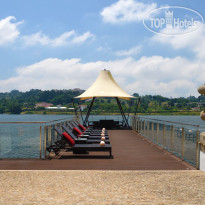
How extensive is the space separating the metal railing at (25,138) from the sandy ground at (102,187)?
2527 millimetres

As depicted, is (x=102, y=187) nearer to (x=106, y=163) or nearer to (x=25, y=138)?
→ (x=106, y=163)

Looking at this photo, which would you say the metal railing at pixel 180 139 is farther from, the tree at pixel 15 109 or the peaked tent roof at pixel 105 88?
the tree at pixel 15 109

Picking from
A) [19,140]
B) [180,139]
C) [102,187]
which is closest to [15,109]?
[19,140]

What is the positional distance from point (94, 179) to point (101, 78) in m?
15.9

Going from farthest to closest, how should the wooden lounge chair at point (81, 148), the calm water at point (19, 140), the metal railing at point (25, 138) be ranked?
the calm water at point (19, 140) < the metal railing at point (25, 138) < the wooden lounge chair at point (81, 148)

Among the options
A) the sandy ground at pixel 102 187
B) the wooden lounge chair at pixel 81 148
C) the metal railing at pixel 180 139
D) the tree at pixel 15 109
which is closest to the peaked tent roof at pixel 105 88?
the metal railing at pixel 180 139

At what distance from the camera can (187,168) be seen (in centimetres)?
750

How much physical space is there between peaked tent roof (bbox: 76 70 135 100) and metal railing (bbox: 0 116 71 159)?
1002cm

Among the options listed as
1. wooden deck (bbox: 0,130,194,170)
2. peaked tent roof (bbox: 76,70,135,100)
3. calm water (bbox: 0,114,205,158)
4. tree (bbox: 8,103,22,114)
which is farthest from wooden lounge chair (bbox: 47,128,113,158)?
tree (bbox: 8,103,22,114)

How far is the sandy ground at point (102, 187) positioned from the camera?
16.2 ft

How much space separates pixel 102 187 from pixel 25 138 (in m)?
5.73

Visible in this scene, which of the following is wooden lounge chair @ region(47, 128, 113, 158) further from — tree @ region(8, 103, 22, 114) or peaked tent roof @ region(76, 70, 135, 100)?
tree @ region(8, 103, 22, 114)

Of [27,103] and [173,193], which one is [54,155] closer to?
[173,193]

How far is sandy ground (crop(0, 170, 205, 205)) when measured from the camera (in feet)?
16.2
